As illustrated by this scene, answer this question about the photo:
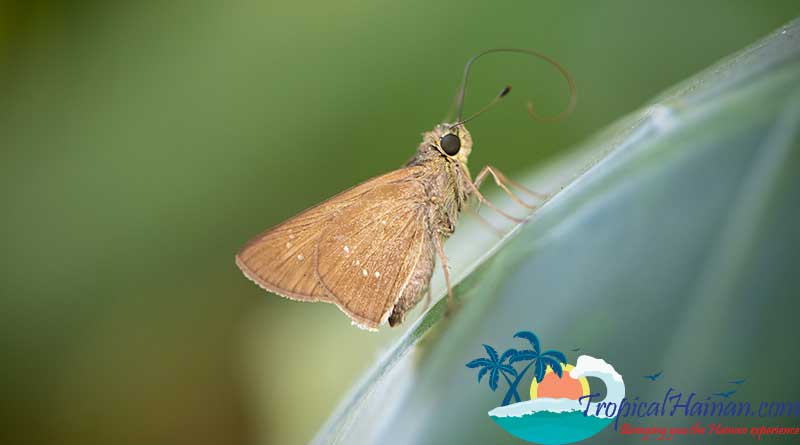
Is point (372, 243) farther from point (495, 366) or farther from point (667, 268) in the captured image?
point (667, 268)

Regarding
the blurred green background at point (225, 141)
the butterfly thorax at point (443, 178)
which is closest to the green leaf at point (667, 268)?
the butterfly thorax at point (443, 178)

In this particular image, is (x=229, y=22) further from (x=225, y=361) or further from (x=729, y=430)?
(x=729, y=430)

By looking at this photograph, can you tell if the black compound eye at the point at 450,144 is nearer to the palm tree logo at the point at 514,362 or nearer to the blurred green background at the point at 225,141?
the blurred green background at the point at 225,141

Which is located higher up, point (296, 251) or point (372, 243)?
point (372, 243)

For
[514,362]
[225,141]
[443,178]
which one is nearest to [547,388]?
[514,362]

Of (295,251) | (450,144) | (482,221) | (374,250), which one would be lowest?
(295,251)

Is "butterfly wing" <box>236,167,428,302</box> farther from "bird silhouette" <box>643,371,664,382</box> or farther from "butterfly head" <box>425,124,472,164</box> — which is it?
"bird silhouette" <box>643,371,664,382</box>
